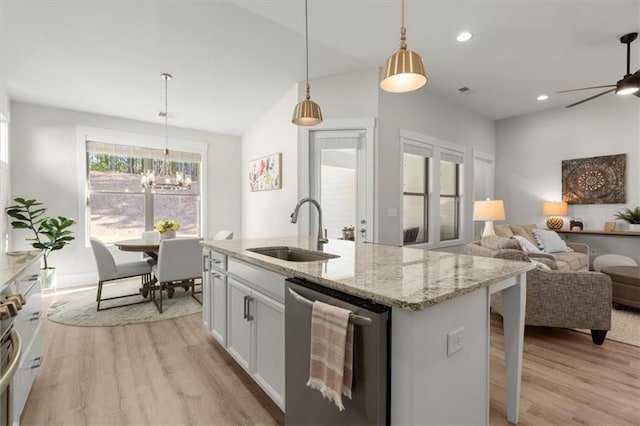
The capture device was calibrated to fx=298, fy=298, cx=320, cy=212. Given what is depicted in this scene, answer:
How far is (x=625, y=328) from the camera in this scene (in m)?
2.89

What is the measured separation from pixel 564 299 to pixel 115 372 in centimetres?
367

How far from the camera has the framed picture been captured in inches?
180

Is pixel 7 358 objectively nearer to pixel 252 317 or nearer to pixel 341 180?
pixel 252 317

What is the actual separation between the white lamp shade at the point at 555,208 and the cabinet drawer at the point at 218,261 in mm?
5724

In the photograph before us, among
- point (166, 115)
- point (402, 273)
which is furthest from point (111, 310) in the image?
point (402, 273)

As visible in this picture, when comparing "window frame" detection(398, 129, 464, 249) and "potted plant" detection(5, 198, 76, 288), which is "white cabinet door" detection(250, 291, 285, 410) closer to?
"window frame" detection(398, 129, 464, 249)

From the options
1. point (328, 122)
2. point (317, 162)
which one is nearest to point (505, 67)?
point (328, 122)

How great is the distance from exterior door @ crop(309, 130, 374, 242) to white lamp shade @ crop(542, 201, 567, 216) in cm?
371

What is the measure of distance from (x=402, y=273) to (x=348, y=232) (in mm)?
2676

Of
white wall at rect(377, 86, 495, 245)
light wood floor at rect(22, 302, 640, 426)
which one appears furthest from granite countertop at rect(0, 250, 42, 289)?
white wall at rect(377, 86, 495, 245)

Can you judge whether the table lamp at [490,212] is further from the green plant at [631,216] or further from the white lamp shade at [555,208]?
the green plant at [631,216]

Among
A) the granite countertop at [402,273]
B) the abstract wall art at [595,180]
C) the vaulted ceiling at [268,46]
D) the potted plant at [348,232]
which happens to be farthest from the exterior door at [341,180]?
the abstract wall art at [595,180]

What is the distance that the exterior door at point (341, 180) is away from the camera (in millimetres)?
3955

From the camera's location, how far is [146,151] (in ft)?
17.3
